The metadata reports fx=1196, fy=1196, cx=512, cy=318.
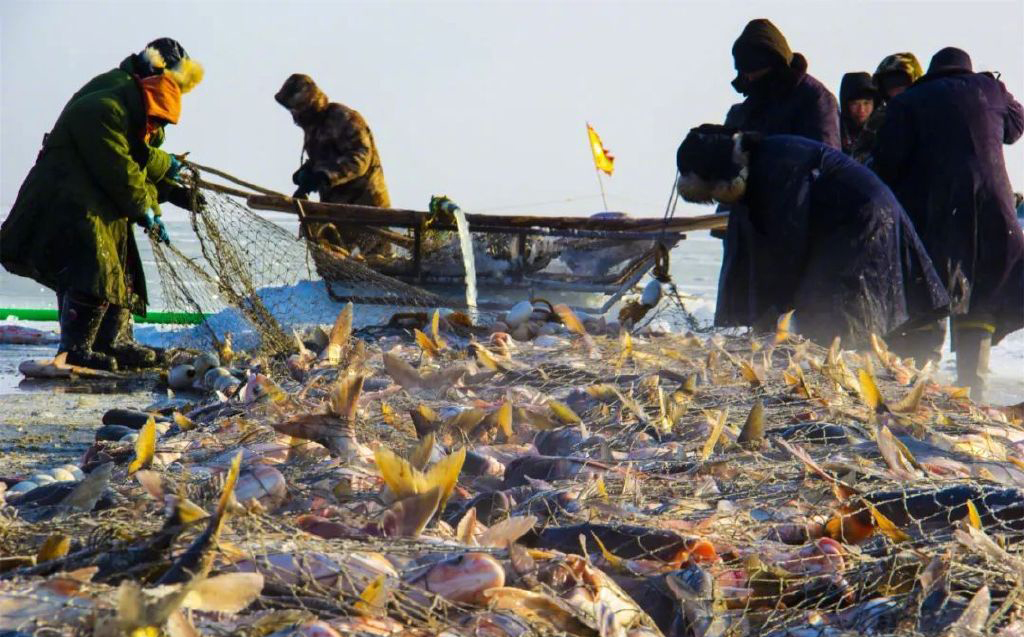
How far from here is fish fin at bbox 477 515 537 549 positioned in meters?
2.18

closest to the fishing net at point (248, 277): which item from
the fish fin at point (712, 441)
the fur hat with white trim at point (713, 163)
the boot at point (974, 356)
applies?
the fur hat with white trim at point (713, 163)

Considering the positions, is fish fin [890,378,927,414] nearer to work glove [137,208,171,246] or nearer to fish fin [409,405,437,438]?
fish fin [409,405,437,438]

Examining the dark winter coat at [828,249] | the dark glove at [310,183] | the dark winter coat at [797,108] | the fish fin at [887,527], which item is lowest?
the fish fin at [887,527]

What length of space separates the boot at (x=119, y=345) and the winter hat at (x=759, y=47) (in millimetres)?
3958

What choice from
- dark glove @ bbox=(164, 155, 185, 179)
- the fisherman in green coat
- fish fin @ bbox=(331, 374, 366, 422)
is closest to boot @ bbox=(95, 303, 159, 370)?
the fisherman in green coat

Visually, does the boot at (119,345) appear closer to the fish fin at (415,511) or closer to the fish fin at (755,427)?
the fish fin at (755,427)

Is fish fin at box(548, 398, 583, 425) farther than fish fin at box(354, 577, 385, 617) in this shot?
Yes

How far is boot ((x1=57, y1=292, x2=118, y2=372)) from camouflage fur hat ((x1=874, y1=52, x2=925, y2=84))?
494cm

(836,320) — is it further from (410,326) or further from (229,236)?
(229,236)

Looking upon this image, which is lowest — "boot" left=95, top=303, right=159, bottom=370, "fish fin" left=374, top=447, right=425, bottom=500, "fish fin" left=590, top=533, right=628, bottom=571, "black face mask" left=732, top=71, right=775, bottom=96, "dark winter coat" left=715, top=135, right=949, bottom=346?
"boot" left=95, top=303, right=159, bottom=370

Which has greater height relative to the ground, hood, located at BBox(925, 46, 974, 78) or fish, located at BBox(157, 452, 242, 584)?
hood, located at BBox(925, 46, 974, 78)

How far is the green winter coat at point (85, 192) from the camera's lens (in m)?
6.89

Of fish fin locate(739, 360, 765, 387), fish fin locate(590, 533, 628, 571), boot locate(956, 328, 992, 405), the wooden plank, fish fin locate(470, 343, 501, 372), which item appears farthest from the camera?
the wooden plank

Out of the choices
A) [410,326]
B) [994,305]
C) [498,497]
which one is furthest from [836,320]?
[498,497]
